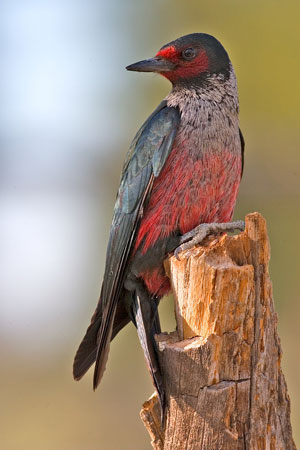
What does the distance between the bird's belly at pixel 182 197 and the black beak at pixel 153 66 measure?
579mm

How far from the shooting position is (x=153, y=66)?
386 cm

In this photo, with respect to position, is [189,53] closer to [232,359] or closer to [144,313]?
[144,313]

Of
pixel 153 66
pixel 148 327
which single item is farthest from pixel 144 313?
pixel 153 66

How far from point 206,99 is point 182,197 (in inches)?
25.0

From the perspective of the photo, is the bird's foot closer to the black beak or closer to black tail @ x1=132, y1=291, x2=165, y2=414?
black tail @ x1=132, y1=291, x2=165, y2=414

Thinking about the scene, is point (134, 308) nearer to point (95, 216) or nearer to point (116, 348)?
point (116, 348)

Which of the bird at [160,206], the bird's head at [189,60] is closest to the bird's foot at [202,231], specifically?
the bird at [160,206]

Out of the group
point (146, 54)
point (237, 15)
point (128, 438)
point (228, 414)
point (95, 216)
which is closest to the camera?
point (228, 414)

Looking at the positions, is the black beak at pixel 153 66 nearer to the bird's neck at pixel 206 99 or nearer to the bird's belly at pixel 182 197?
the bird's neck at pixel 206 99

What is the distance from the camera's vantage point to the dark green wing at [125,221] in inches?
140

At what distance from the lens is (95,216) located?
369 inches

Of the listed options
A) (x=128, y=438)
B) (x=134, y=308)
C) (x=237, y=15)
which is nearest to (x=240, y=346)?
(x=134, y=308)

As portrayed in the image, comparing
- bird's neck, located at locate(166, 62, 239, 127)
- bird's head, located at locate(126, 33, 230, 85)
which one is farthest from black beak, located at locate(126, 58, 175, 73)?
bird's neck, located at locate(166, 62, 239, 127)

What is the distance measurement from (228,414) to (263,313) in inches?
17.9
